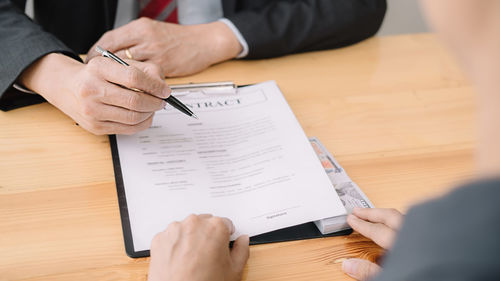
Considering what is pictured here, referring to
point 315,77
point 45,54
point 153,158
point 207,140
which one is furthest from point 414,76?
point 45,54

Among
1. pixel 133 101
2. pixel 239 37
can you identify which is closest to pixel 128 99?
pixel 133 101

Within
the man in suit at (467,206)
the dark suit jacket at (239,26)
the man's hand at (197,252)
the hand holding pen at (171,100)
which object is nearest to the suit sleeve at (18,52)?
the dark suit jacket at (239,26)

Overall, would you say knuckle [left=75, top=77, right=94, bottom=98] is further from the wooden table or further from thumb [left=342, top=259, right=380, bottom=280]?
thumb [left=342, top=259, right=380, bottom=280]

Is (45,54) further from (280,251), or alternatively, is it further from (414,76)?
(414,76)

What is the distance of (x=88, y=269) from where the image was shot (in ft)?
2.06

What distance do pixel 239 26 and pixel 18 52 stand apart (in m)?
0.47

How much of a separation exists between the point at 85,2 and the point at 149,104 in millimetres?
653

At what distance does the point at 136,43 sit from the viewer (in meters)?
1.01

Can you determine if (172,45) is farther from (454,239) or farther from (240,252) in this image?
(454,239)

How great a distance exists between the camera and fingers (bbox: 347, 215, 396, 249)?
672 mm

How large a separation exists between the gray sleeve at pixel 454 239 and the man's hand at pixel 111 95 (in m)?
0.55

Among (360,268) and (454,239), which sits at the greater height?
(454,239)

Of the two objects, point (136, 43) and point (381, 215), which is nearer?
point (381, 215)

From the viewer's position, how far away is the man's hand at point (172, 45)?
99 cm
